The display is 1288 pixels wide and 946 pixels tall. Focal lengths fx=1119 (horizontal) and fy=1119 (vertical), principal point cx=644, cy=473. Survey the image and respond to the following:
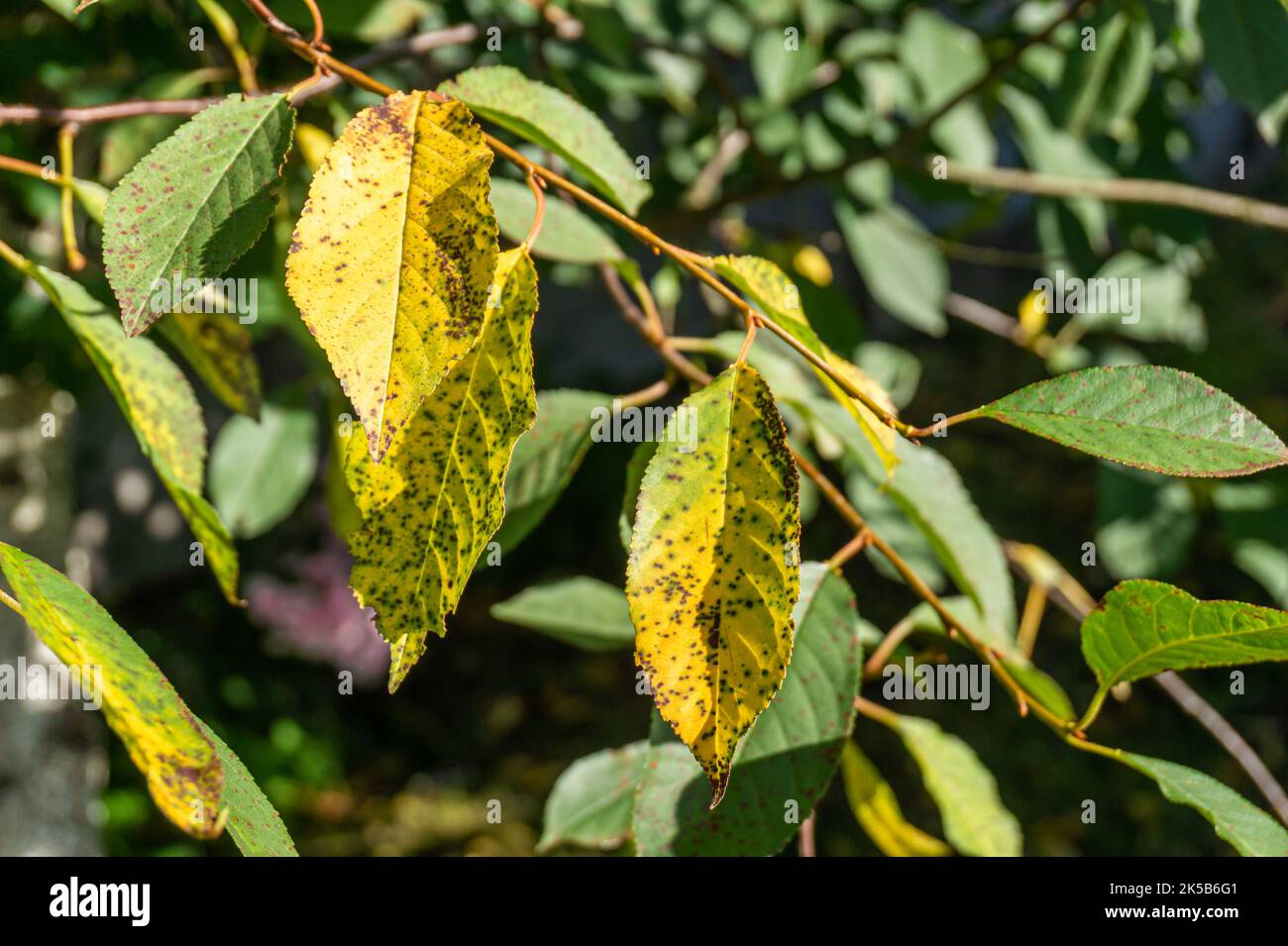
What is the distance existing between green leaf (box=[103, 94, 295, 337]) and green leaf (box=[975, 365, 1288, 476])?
402 mm

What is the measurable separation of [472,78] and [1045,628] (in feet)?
11.3

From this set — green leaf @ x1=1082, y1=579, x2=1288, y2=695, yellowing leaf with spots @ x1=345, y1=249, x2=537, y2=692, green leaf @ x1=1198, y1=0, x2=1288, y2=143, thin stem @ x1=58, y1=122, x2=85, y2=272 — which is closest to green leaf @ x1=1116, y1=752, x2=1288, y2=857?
green leaf @ x1=1082, y1=579, x2=1288, y2=695

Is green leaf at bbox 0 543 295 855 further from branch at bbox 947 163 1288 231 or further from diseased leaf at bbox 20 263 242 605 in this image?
branch at bbox 947 163 1288 231

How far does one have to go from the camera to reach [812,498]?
4.73 ft

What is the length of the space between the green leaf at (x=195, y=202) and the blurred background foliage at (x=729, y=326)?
329mm

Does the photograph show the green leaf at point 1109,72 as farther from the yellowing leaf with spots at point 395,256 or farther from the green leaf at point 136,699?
the green leaf at point 136,699

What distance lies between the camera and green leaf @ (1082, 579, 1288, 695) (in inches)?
23.6

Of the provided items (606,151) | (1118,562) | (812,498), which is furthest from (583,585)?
(1118,562)

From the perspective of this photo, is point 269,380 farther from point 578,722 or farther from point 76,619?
→ point 76,619

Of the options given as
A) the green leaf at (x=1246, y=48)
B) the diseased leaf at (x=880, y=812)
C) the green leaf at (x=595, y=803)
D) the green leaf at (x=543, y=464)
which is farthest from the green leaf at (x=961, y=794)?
the green leaf at (x=1246, y=48)

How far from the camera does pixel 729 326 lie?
1.73 meters

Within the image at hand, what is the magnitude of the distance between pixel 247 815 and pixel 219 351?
0.40 m

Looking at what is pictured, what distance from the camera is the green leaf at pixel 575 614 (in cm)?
112

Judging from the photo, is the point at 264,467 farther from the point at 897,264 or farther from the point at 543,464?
the point at 897,264
